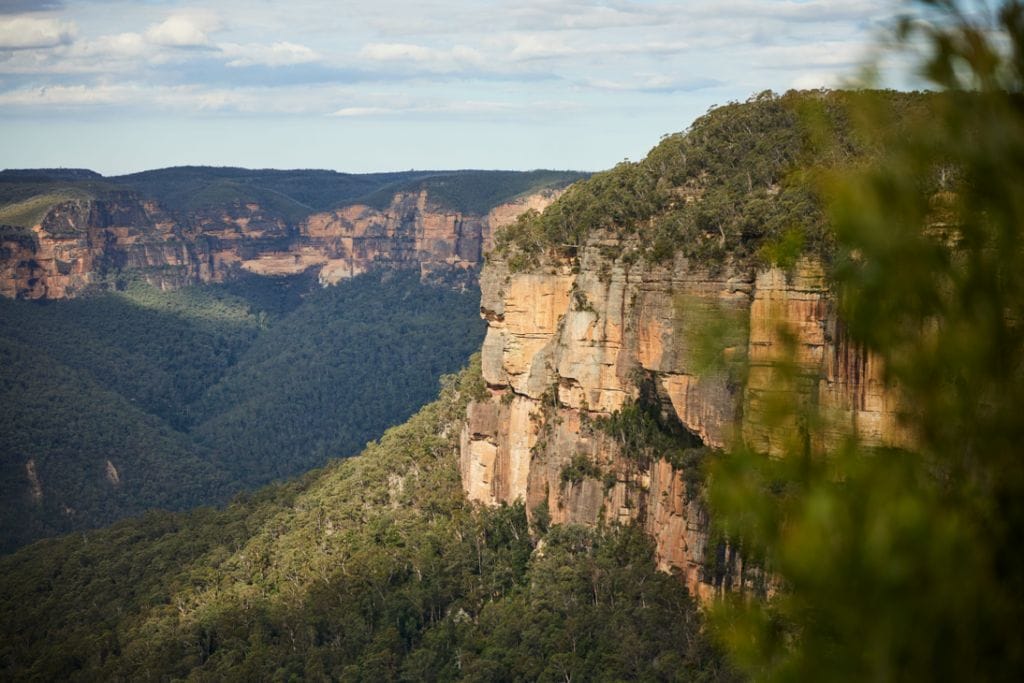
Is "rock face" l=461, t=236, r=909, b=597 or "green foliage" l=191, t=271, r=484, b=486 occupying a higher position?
"rock face" l=461, t=236, r=909, b=597

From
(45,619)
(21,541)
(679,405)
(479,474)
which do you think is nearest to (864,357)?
(679,405)

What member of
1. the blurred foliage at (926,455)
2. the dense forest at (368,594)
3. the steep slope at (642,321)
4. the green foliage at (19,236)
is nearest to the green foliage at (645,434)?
the steep slope at (642,321)

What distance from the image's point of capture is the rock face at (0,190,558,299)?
10506 centimetres

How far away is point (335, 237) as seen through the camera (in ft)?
412

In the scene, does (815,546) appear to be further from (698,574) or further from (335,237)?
(335,237)

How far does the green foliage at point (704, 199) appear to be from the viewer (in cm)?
2905

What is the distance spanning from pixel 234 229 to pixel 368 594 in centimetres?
9266

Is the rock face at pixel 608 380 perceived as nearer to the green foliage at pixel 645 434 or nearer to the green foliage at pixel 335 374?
the green foliage at pixel 645 434

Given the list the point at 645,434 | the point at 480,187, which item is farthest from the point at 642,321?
the point at 480,187

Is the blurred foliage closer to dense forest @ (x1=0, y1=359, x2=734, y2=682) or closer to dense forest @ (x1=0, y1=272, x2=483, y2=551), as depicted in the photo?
dense forest @ (x1=0, y1=359, x2=734, y2=682)

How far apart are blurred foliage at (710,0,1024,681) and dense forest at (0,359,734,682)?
21.6m

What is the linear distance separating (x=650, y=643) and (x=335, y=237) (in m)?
98.2

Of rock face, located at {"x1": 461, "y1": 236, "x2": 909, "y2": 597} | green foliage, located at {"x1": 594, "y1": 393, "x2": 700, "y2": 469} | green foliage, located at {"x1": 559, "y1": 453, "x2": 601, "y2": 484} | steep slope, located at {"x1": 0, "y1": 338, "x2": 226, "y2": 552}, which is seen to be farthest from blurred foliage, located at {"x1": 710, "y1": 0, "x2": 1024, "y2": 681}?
steep slope, located at {"x1": 0, "y1": 338, "x2": 226, "y2": 552}

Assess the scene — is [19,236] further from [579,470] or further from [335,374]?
[579,470]
